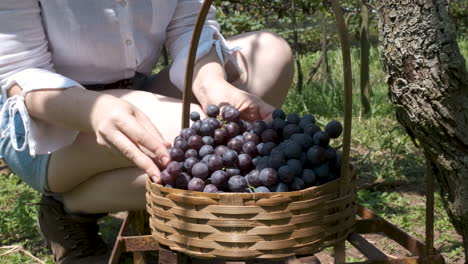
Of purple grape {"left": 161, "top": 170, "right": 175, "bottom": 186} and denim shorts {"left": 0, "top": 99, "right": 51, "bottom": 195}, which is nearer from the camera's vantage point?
purple grape {"left": 161, "top": 170, "right": 175, "bottom": 186}

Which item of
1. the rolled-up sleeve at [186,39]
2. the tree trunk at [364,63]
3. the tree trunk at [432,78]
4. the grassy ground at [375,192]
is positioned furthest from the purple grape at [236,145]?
the tree trunk at [364,63]

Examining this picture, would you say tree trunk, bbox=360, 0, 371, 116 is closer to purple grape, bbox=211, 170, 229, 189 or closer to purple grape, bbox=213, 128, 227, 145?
purple grape, bbox=213, 128, 227, 145

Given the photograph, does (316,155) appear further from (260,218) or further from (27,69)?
(27,69)

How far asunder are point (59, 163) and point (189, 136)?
592 millimetres

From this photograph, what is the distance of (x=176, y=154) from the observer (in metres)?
1.41

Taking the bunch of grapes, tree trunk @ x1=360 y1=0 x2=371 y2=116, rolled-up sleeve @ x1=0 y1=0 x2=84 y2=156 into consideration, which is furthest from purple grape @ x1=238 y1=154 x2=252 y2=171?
tree trunk @ x1=360 y1=0 x2=371 y2=116

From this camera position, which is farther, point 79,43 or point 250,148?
point 79,43

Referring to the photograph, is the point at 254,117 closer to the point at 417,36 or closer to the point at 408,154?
the point at 417,36

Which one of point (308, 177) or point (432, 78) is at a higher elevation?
point (432, 78)

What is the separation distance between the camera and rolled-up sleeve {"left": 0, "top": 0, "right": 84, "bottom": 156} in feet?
5.79

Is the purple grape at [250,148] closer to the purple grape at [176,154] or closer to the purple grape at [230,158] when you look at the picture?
the purple grape at [230,158]

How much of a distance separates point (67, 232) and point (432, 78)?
134 centimetres

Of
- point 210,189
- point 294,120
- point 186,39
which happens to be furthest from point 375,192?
point 210,189

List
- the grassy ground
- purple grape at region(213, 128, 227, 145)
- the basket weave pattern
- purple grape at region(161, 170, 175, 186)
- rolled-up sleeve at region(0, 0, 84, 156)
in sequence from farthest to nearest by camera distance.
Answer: the grassy ground
rolled-up sleeve at region(0, 0, 84, 156)
purple grape at region(213, 128, 227, 145)
purple grape at region(161, 170, 175, 186)
the basket weave pattern
